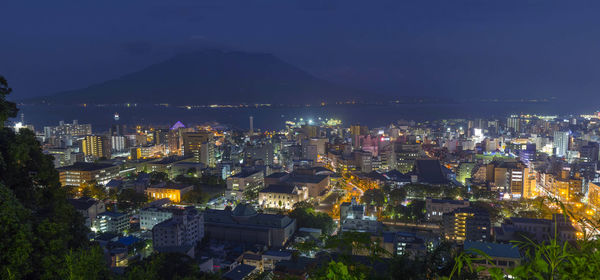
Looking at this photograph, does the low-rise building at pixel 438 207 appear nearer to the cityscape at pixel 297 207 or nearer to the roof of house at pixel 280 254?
the cityscape at pixel 297 207

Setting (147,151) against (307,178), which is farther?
(147,151)

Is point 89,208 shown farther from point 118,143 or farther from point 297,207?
point 118,143

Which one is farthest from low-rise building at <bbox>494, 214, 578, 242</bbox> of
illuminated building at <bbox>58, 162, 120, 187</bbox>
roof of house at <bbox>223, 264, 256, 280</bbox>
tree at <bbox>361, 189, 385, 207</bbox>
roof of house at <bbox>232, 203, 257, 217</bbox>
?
illuminated building at <bbox>58, 162, 120, 187</bbox>

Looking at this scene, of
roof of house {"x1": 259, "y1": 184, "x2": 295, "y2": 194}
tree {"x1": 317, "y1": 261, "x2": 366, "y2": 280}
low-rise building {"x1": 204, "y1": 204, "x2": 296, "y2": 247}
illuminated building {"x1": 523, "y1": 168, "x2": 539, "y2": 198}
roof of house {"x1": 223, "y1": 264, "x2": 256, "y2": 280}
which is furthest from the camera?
illuminated building {"x1": 523, "y1": 168, "x2": 539, "y2": 198}

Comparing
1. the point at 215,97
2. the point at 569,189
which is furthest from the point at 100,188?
the point at 215,97

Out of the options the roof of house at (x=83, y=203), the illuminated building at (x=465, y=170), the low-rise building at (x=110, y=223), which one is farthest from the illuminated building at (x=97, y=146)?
the illuminated building at (x=465, y=170)

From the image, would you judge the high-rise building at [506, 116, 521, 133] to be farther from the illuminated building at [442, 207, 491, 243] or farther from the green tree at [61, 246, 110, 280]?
the green tree at [61, 246, 110, 280]

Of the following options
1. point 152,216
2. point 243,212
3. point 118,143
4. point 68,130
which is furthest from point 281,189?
point 68,130
